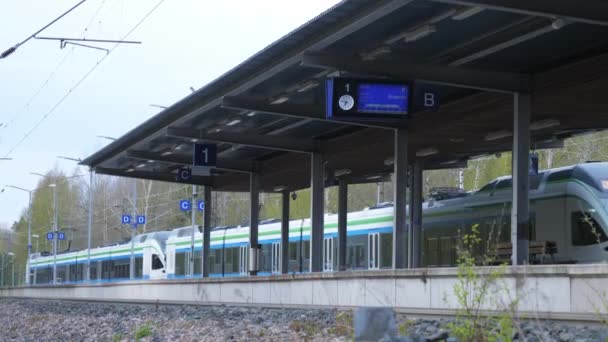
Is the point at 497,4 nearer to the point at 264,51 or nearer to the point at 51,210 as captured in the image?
the point at 264,51

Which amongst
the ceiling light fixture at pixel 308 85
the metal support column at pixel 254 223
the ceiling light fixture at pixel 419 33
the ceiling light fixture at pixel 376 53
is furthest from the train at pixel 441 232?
the ceiling light fixture at pixel 308 85

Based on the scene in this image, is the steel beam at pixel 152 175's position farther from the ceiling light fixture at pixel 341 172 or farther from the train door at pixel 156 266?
the train door at pixel 156 266

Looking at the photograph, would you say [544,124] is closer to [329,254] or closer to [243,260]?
[329,254]

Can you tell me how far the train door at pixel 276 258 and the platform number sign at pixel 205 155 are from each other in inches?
335

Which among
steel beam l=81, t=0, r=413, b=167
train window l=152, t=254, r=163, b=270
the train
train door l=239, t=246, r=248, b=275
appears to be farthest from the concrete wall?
train window l=152, t=254, r=163, b=270

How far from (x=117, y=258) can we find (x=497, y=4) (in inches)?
1776

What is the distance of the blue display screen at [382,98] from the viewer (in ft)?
68.2

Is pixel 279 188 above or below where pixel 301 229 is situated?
above

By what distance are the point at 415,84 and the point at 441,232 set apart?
287 inches

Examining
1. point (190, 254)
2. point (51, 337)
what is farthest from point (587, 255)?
point (190, 254)

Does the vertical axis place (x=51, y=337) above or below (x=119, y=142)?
below

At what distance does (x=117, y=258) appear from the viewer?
190 ft

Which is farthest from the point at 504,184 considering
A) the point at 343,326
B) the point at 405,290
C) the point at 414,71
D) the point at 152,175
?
the point at 152,175

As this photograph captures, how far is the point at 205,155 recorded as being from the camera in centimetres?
3100
